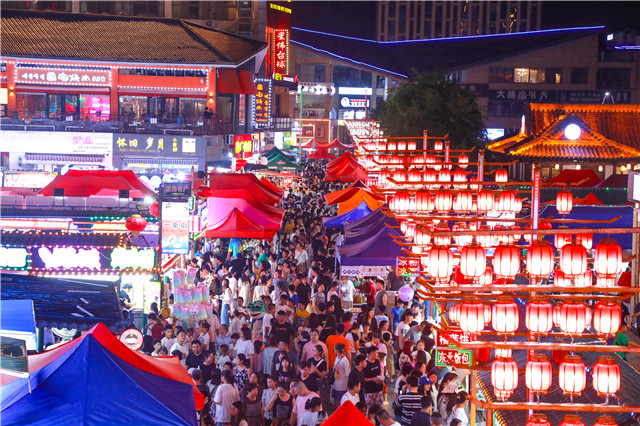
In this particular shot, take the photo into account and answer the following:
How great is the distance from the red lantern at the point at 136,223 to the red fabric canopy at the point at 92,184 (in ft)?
19.0

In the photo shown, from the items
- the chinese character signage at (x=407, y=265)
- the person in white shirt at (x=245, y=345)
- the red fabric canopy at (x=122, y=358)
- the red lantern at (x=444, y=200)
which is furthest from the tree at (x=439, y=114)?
the red fabric canopy at (x=122, y=358)

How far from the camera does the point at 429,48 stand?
77.2 meters

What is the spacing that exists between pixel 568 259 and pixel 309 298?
29.1 feet

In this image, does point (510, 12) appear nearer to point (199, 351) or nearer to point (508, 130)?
point (508, 130)

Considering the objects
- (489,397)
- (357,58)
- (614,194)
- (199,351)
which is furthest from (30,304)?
(357,58)

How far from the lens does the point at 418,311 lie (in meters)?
15.7

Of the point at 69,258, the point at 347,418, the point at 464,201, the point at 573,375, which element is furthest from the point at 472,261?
the point at 69,258

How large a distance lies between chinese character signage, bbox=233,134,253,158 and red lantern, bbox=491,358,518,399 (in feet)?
107

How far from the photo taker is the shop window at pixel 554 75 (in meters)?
57.8

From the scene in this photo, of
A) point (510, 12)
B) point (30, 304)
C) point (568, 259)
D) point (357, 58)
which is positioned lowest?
point (30, 304)

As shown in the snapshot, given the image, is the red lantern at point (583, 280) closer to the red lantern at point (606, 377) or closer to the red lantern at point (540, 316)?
the red lantern at point (540, 316)

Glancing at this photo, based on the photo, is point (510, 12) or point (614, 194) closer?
point (614, 194)

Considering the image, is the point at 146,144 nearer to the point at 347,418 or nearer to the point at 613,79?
the point at 347,418

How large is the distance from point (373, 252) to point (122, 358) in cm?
960
